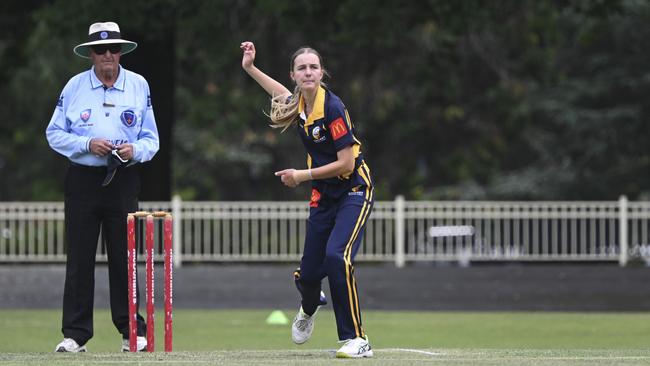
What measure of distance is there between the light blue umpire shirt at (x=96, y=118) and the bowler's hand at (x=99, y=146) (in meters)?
0.11

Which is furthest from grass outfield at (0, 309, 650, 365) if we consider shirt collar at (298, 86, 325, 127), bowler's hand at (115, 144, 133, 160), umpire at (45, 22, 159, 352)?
shirt collar at (298, 86, 325, 127)

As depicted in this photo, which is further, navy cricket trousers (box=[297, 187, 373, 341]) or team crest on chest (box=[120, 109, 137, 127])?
team crest on chest (box=[120, 109, 137, 127])

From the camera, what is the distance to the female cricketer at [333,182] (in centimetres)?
934

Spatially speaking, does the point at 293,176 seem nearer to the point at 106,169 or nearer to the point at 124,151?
the point at 124,151

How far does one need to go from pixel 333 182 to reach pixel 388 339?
533cm

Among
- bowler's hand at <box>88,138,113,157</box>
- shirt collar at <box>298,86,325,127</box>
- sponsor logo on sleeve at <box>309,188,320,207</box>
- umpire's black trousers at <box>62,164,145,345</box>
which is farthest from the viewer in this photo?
umpire's black trousers at <box>62,164,145,345</box>

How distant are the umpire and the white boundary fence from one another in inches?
612

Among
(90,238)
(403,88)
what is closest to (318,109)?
(90,238)

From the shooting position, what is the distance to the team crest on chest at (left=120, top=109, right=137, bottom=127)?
1009 centimetres

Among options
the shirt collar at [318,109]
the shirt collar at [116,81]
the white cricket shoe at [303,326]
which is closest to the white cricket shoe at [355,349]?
the white cricket shoe at [303,326]

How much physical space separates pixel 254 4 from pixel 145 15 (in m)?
2.76

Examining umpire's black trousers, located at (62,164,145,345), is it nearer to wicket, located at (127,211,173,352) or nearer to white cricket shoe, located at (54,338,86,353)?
white cricket shoe, located at (54,338,86,353)

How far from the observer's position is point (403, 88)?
126 feet

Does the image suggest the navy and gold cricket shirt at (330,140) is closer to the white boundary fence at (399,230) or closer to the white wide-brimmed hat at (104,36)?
the white wide-brimmed hat at (104,36)
